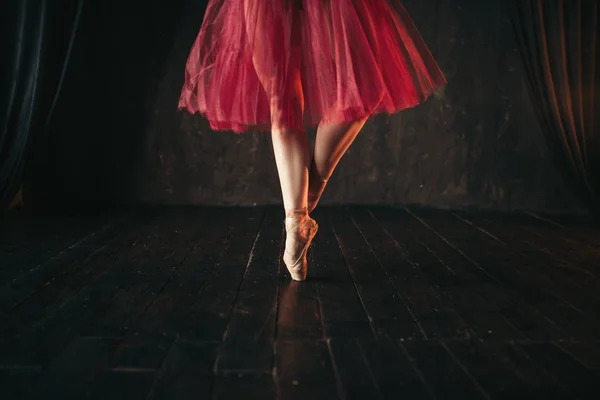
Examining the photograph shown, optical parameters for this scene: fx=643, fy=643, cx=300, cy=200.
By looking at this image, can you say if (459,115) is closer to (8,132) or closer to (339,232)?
(339,232)

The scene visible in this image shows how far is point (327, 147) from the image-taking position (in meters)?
1.80

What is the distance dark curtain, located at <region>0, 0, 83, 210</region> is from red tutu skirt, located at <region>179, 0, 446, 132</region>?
89 centimetres

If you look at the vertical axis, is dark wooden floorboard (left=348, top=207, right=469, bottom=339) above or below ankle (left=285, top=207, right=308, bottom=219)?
below

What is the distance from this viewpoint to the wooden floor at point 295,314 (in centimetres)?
105

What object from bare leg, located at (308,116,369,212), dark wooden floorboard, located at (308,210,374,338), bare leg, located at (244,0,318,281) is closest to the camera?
dark wooden floorboard, located at (308,210,374,338)

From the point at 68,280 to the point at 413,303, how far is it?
2.96 ft

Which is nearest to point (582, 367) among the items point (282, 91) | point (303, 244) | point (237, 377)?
point (237, 377)

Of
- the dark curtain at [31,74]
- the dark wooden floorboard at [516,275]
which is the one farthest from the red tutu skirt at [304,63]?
the dark curtain at [31,74]

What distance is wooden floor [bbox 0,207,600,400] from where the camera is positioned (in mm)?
1053

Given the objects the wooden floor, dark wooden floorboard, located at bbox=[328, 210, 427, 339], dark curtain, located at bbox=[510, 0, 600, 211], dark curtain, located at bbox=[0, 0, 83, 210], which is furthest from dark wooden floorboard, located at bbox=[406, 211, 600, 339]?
dark curtain, located at bbox=[0, 0, 83, 210]

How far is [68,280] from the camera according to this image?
1.71 m

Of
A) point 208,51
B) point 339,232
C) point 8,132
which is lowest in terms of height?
point 339,232

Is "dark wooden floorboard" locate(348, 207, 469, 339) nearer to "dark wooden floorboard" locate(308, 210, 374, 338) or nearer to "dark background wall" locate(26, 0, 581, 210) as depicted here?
"dark wooden floorboard" locate(308, 210, 374, 338)

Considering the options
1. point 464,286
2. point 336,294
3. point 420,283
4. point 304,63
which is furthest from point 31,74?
point 464,286
